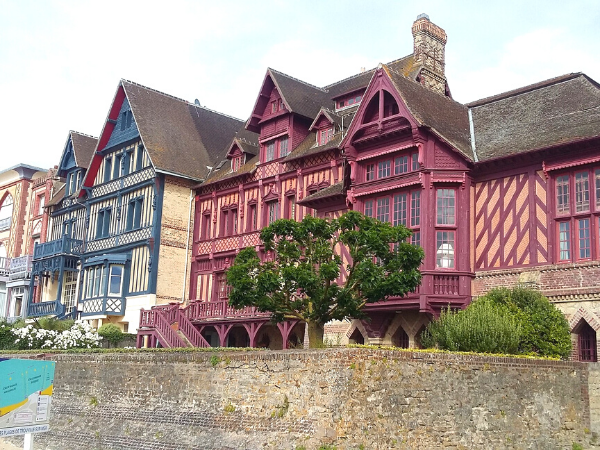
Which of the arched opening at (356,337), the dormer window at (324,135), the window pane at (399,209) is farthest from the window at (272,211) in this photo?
the window pane at (399,209)

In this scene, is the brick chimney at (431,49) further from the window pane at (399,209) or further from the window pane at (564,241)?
the window pane at (564,241)

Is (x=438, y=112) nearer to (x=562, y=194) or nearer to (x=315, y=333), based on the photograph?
(x=562, y=194)

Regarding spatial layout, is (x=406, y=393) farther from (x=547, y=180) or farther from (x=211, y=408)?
(x=547, y=180)

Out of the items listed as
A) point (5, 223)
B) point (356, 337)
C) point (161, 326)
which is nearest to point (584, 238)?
point (356, 337)

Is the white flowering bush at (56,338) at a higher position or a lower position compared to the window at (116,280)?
lower

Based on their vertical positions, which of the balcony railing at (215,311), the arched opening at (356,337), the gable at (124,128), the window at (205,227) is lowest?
the arched opening at (356,337)

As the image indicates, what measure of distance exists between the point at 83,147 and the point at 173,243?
11453mm

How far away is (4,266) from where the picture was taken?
4847 centimetres

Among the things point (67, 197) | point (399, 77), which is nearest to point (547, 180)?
point (399, 77)

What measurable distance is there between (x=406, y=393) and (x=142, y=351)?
9647 mm

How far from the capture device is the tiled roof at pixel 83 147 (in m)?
43.2

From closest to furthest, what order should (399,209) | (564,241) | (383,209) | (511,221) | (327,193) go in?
(564,241), (511,221), (399,209), (383,209), (327,193)

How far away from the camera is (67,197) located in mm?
43469

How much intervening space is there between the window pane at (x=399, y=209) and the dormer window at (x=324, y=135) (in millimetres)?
6283
